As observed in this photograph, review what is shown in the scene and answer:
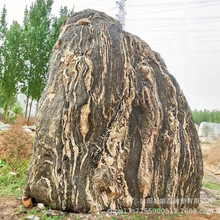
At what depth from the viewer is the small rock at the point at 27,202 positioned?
2759 mm

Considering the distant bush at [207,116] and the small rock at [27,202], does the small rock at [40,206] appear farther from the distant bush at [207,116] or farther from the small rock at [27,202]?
the distant bush at [207,116]

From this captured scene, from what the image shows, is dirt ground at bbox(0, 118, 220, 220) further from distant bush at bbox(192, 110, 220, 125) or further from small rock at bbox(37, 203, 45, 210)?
distant bush at bbox(192, 110, 220, 125)

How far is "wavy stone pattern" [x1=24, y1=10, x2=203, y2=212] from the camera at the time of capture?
272 centimetres

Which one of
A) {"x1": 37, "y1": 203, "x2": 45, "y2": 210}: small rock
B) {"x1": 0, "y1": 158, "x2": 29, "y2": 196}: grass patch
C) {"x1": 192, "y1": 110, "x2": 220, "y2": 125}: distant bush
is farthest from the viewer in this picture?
{"x1": 192, "y1": 110, "x2": 220, "y2": 125}: distant bush

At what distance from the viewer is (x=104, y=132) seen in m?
2.84

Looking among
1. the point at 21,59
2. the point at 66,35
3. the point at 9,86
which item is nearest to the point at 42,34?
the point at 21,59

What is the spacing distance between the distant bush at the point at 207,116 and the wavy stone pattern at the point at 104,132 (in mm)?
19895

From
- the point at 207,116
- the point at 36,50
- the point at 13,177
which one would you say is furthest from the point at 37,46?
the point at 207,116

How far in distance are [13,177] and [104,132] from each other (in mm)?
2075

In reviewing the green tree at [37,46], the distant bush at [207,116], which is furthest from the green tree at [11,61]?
the distant bush at [207,116]

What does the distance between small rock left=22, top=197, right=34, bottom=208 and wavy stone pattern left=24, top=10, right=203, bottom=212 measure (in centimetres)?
6

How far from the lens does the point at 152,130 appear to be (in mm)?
3031

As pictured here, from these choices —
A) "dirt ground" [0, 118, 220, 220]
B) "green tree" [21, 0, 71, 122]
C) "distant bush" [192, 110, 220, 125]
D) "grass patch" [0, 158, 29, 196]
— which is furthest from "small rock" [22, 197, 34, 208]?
"distant bush" [192, 110, 220, 125]

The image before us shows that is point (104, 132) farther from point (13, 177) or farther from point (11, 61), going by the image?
point (11, 61)
